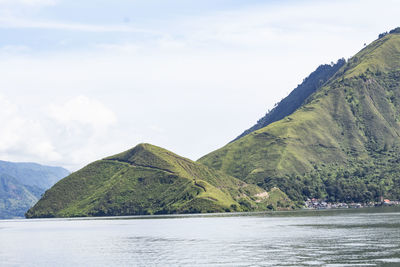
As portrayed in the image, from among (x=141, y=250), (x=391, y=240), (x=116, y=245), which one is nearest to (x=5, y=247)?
(x=116, y=245)

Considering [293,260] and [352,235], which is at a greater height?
[293,260]

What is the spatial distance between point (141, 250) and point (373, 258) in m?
66.4

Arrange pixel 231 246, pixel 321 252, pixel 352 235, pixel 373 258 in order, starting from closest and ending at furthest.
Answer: pixel 373 258 → pixel 321 252 → pixel 231 246 → pixel 352 235

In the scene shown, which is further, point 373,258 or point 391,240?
point 391,240

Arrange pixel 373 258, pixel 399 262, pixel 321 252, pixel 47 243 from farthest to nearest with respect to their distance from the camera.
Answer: pixel 47 243 < pixel 321 252 < pixel 373 258 < pixel 399 262

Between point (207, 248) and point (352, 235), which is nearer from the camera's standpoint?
point (207, 248)

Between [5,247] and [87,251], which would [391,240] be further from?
[5,247]

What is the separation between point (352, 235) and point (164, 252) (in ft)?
212

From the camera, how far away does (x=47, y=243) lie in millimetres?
197875

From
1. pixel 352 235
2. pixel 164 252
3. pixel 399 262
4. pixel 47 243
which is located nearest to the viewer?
pixel 399 262

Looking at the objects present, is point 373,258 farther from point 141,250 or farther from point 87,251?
point 87,251

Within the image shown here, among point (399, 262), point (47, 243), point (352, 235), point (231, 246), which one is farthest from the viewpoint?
point (47, 243)

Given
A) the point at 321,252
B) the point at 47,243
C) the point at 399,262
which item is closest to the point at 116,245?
the point at 47,243

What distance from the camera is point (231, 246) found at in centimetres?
15988
